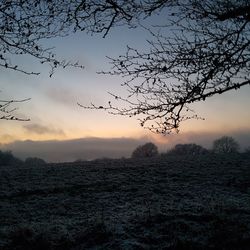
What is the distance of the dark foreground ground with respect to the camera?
8617 millimetres

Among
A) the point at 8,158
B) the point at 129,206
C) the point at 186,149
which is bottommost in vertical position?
the point at 129,206

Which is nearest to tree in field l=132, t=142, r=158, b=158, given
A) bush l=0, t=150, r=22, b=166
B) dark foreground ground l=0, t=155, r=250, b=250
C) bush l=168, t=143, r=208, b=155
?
bush l=168, t=143, r=208, b=155

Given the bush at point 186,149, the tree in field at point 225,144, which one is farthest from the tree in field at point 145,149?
the tree in field at point 225,144

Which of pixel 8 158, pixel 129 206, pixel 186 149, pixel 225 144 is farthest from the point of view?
pixel 225 144

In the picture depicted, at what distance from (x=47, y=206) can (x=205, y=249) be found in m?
6.08

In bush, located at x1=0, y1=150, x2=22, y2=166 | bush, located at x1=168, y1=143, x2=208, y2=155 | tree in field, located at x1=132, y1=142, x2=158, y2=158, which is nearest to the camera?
bush, located at x1=168, y1=143, x2=208, y2=155

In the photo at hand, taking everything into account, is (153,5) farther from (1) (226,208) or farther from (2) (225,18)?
(1) (226,208)

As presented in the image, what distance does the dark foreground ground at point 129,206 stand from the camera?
862 centimetres

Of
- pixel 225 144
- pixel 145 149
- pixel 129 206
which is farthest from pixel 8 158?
pixel 129 206

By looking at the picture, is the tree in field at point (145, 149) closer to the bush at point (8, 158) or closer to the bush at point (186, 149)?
the bush at point (186, 149)

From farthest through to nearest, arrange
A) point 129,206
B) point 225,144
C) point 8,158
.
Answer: point 225,144, point 8,158, point 129,206

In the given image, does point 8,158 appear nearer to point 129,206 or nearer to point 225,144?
point 225,144

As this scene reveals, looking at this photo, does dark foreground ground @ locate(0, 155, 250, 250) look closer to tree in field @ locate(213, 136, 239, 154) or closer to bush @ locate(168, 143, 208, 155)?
bush @ locate(168, 143, 208, 155)

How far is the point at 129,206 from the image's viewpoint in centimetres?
1177
